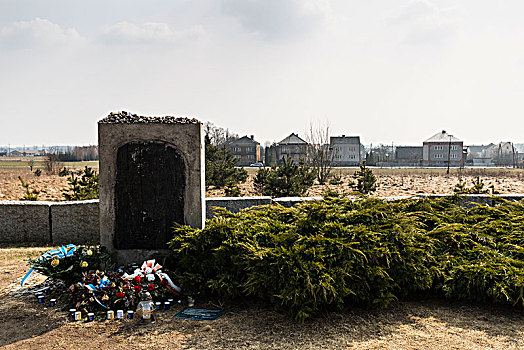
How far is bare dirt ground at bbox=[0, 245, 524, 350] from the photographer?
4074mm

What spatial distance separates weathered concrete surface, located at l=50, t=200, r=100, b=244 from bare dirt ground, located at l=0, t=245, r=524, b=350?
139 inches

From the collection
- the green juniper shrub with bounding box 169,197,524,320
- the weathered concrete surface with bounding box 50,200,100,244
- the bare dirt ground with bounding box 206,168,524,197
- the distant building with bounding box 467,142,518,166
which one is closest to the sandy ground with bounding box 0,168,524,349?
the green juniper shrub with bounding box 169,197,524,320

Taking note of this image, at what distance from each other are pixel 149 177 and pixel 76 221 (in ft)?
11.3

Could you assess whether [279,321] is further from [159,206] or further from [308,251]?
[159,206]

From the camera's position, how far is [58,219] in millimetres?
8633

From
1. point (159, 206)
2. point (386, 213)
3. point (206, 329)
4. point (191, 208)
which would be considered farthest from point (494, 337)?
point (159, 206)

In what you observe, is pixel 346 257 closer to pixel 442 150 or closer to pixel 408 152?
pixel 442 150

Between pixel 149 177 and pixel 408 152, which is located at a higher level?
pixel 408 152

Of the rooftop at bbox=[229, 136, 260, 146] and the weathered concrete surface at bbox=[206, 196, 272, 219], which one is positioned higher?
the rooftop at bbox=[229, 136, 260, 146]

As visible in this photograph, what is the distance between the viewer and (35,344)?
4.21m

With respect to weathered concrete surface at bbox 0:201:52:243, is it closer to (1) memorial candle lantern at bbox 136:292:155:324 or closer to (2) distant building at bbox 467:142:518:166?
(1) memorial candle lantern at bbox 136:292:155:324

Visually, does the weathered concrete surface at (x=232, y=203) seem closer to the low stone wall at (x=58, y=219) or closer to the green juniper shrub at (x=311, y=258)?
the low stone wall at (x=58, y=219)

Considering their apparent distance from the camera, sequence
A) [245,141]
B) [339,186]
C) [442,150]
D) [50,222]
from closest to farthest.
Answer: [50,222] → [339,186] → [442,150] → [245,141]

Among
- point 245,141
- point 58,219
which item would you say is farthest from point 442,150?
point 58,219
